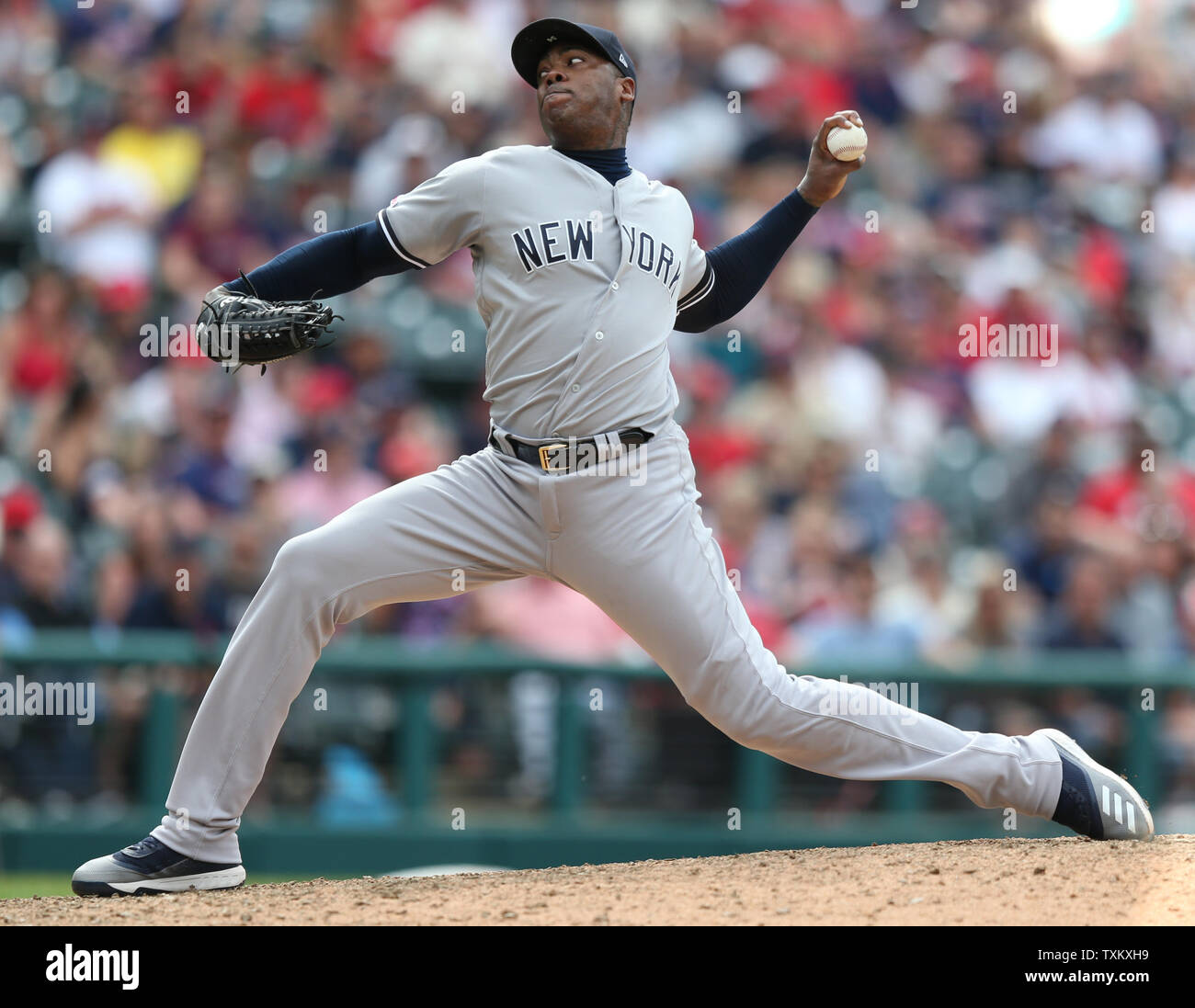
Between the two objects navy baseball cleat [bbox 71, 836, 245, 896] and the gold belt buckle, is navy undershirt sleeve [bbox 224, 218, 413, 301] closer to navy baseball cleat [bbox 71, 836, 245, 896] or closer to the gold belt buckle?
the gold belt buckle

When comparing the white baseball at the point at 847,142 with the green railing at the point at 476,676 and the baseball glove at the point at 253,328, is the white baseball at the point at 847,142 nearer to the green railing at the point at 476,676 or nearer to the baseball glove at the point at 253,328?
the baseball glove at the point at 253,328

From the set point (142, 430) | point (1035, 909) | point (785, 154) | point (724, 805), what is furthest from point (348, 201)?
point (1035, 909)

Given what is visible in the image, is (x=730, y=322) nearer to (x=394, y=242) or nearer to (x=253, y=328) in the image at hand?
(x=394, y=242)

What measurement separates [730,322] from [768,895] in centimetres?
490

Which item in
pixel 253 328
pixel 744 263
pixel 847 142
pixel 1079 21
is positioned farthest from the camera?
pixel 1079 21

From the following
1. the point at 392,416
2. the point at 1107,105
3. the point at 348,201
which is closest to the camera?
the point at 392,416

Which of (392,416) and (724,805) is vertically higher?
(392,416)

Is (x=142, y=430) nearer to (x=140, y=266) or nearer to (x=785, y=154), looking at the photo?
(x=140, y=266)

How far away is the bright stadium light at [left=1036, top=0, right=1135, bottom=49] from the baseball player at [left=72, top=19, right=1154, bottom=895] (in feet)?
23.7

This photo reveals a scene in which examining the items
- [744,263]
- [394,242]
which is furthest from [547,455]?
[744,263]

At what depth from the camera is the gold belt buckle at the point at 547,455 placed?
3.37 meters

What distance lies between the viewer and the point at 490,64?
352 inches

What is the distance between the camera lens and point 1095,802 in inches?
147

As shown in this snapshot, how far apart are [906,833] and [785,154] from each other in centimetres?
401
